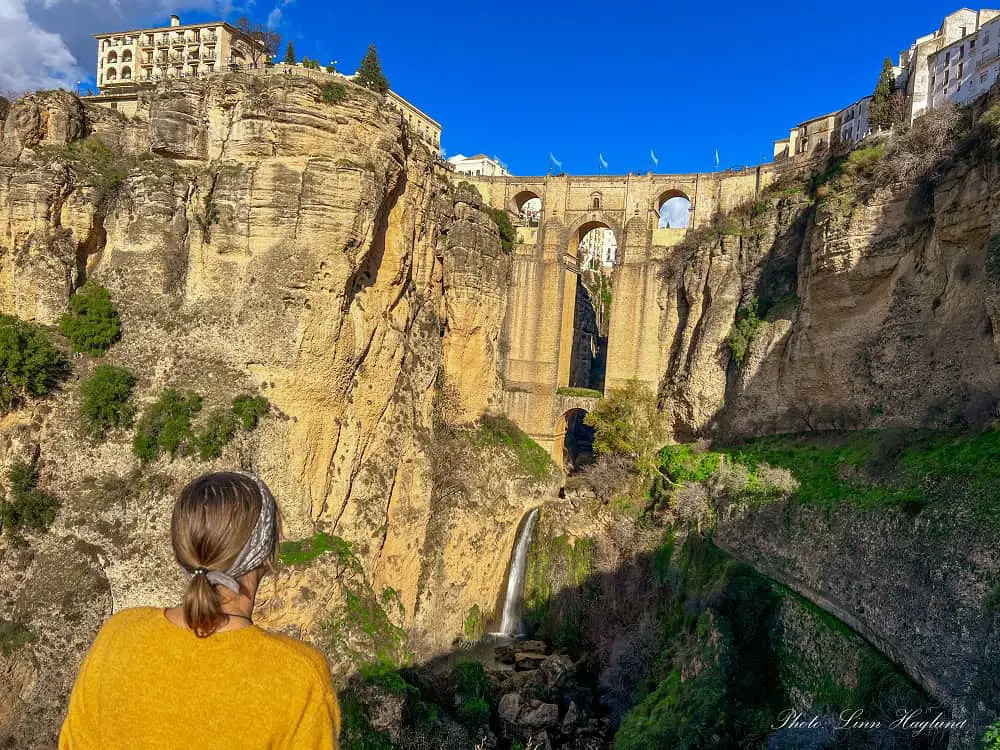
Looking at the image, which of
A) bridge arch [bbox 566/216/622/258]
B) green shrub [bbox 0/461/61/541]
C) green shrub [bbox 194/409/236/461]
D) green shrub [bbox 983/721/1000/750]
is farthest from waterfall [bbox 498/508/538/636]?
green shrub [bbox 983/721/1000/750]

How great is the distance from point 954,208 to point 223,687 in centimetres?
1769

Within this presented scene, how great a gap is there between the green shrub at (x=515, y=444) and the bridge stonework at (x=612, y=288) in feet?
11.5

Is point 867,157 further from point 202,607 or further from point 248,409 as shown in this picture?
point 202,607

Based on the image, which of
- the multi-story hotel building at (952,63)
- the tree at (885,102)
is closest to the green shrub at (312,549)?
the multi-story hotel building at (952,63)

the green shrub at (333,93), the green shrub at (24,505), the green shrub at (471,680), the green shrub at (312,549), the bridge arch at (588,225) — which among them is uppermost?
the bridge arch at (588,225)

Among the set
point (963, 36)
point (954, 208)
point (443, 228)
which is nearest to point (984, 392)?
point (954, 208)

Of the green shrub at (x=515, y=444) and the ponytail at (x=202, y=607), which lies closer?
the ponytail at (x=202, y=607)

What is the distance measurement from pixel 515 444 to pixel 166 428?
13354mm

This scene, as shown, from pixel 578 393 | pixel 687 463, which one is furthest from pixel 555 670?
pixel 578 393

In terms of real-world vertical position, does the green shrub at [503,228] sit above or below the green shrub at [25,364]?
above

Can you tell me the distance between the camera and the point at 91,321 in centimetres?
1484

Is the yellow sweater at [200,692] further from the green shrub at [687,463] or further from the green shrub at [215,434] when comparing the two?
the green shrub at [687,463]

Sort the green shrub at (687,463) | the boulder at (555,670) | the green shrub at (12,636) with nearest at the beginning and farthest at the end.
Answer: the green shrub at (12,636)
the boulder at (555,670)
the green shrub at (687,463)

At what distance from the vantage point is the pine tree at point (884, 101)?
97.1ft
